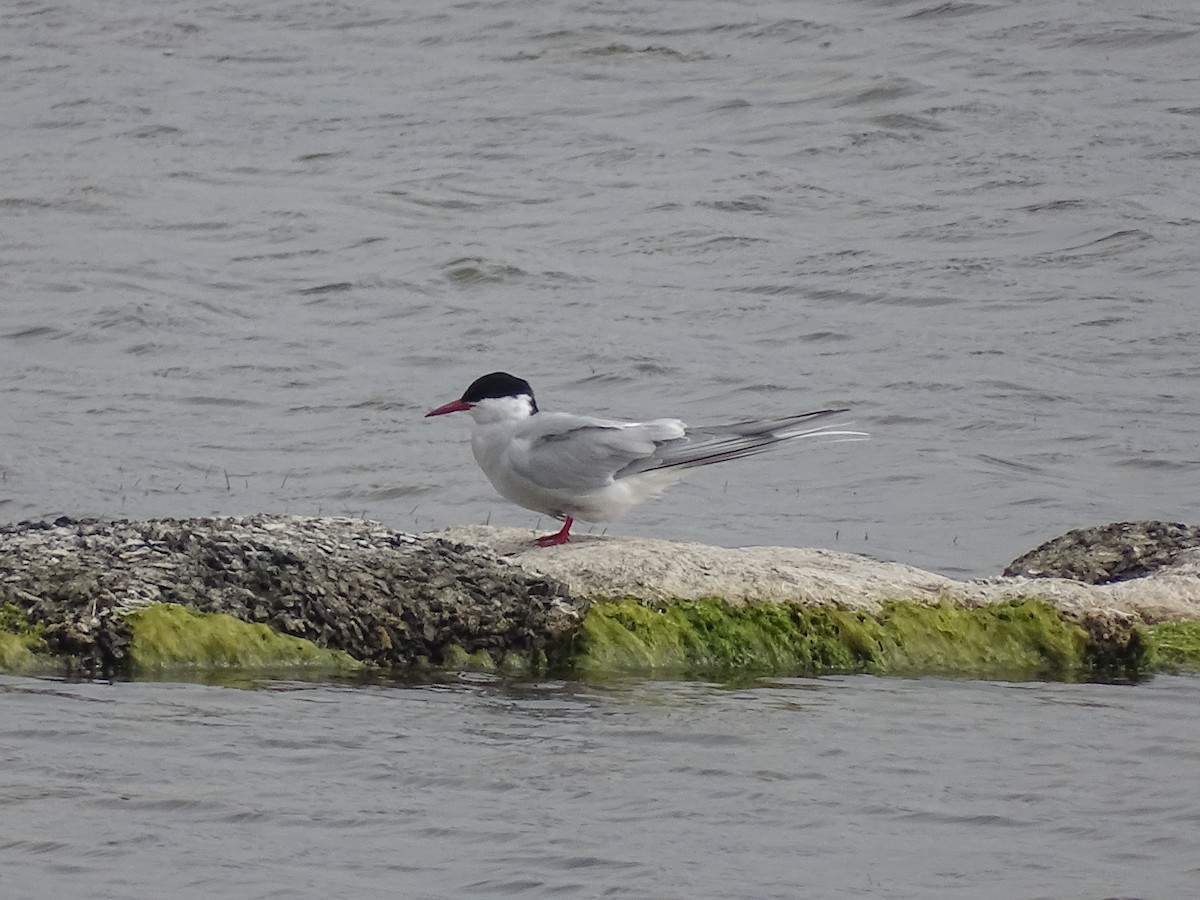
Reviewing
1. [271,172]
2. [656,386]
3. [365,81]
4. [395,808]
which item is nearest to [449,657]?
[395,808]

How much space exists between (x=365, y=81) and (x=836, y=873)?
2073 cm

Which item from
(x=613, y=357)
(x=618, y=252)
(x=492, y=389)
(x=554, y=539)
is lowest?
(x=613, y=357)

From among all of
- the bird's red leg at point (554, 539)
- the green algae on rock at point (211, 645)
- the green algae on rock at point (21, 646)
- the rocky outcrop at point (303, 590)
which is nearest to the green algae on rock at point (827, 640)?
the rocky outcrop at point (303, 590)

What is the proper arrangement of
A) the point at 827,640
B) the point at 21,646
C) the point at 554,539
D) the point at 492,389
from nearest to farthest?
the point at 21,646
the point at 827,640
the point at 554,539
the point at 492,389

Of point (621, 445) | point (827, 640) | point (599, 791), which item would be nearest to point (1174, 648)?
point (827, 640)

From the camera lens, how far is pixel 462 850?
17.3ft

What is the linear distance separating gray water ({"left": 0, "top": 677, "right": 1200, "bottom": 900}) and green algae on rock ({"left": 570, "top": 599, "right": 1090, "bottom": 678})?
0.77ft

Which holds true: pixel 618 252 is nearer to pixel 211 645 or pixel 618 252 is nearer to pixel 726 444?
pixel 726 444

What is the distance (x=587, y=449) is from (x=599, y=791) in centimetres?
273

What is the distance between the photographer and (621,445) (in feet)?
27.6

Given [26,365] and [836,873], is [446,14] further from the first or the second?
[836,873]

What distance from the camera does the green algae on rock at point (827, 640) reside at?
23.5 feet

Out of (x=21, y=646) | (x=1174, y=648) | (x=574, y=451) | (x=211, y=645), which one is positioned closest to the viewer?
(x=21, y=646)

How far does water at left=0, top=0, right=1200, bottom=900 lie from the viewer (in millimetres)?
5496
